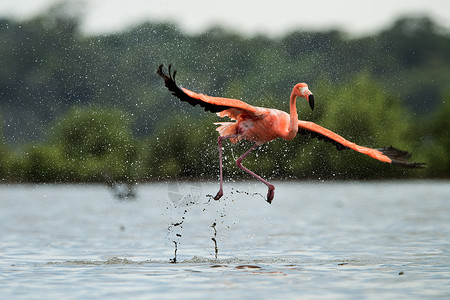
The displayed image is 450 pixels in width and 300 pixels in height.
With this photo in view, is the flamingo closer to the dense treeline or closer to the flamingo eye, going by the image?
the flamingo eye


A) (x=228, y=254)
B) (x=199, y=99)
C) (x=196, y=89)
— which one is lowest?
(x=228, y=254)

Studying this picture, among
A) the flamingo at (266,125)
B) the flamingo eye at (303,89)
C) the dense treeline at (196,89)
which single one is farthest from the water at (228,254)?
the dense treeline at (196,89)

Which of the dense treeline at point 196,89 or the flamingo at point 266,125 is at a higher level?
the dense treeline at point 196,89

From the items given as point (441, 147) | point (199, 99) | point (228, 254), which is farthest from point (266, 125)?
point (441, 147)

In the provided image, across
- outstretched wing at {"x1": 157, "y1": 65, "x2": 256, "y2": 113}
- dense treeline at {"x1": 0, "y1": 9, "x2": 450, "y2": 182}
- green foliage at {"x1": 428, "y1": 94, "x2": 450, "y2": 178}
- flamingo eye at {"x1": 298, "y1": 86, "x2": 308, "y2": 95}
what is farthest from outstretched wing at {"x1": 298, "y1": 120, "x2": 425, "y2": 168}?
green foliage at {"x1": 428, "y1": 94, "x2": 450, "y2": 178}

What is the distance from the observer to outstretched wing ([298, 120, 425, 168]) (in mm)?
14977

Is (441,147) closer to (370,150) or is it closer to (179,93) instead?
(370,150)

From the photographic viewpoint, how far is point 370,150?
15156mm

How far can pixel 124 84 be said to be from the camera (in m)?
72.1

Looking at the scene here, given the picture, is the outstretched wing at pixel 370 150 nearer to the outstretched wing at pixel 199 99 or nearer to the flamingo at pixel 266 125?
the flamingo at pixel 266 125

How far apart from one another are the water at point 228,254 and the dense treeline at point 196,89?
22.2 metres

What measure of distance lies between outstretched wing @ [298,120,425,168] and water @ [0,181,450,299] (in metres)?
1.71

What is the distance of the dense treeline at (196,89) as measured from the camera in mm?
59562

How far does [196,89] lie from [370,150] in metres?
43.4
